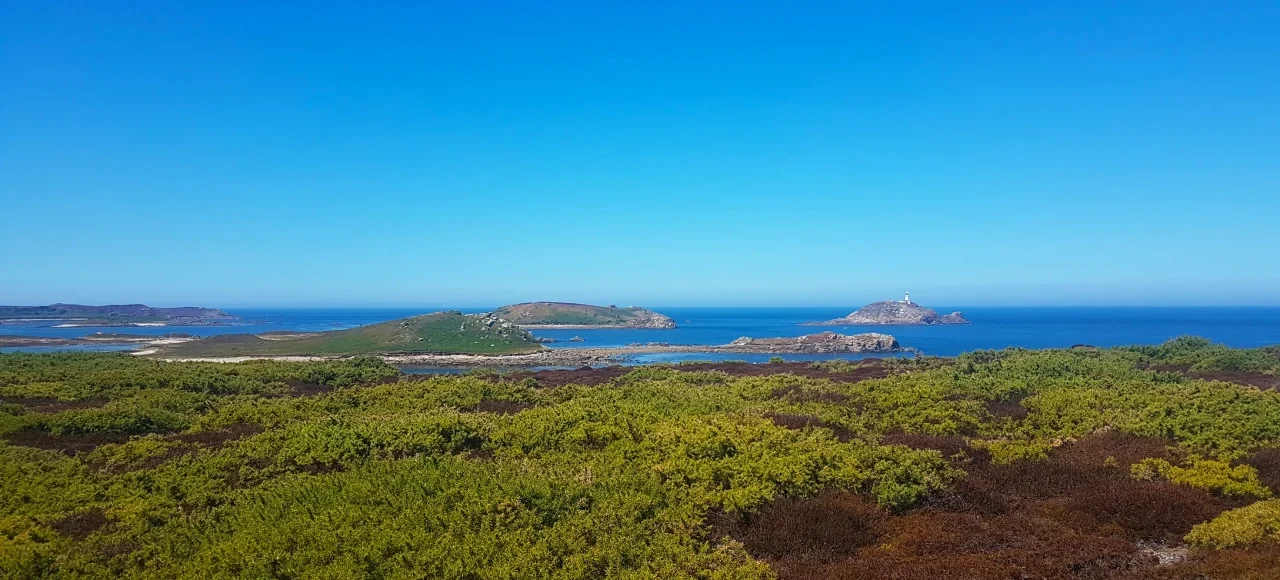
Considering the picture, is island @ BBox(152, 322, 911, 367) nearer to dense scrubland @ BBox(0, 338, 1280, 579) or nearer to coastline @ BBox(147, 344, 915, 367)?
coastline @ BBox(147, 344, 915, 367)

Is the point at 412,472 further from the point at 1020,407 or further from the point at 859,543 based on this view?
the point at 1020,407

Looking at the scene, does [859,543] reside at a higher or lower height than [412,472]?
lower

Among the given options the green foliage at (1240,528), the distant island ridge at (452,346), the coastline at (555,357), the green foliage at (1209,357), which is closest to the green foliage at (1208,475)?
the green foliage at (1240,528)

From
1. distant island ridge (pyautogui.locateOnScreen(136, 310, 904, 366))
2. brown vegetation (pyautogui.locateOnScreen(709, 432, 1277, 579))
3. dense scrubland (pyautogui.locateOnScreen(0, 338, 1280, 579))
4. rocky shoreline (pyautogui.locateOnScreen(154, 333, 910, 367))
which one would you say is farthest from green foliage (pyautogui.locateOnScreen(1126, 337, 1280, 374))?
distant island ridge (pyautogui.locateOnScreen(136, 310, 904, 366))

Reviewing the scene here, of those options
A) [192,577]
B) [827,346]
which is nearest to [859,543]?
[192,577]

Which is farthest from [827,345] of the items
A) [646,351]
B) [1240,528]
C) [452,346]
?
[1240,528]

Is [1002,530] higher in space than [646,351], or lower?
higher

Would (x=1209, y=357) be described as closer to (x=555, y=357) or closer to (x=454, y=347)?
(x=555, y=357)
